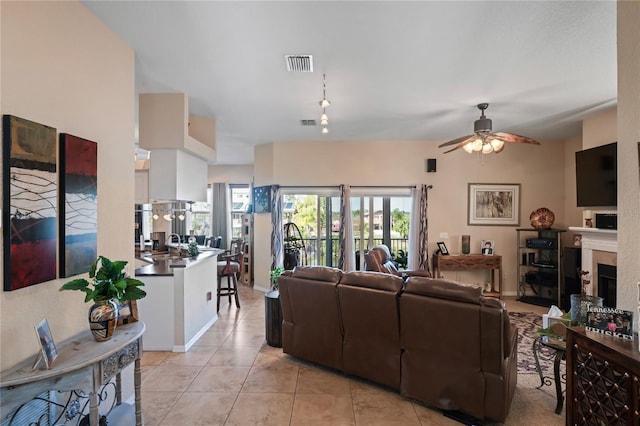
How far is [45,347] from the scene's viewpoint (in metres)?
1.50

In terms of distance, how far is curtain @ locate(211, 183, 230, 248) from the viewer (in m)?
8.16

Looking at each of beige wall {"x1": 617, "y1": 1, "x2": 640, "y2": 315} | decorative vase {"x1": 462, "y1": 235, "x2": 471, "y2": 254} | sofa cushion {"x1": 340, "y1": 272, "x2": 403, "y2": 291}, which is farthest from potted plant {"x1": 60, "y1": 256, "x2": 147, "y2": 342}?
decorative vase {"x1": 462, "y1": 235, "x2": 471, "y2": 254}

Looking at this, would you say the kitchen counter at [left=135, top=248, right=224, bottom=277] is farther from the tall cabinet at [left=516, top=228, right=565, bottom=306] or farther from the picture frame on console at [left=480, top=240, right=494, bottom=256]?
the tall cabinet at [left=516, top=228, right=565, bottom=306]

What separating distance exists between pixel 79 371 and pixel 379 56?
10.0ft

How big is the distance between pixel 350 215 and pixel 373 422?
391 cm

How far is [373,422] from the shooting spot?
7.35 ft

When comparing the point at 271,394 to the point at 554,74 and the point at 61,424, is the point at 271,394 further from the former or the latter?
the point at 554,74

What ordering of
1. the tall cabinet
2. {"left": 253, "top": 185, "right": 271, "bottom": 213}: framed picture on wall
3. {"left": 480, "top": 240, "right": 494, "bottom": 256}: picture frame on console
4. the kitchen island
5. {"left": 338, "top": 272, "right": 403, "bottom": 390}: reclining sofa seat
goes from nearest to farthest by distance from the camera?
{"left": 338, "top": 272, "right": 403, "bottom": 390}: reclining sofa seat < the kitchen island < the tall cabinet < {"left": 480, "top": 240, "right": 494, "bottom": 256}: picture frame on console < {"left": 253, "top": 185, "right": 271, "bottom": 213}: framed picture on wall

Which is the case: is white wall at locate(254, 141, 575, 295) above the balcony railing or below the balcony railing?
above

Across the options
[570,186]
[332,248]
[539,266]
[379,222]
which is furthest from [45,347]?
[570,186]

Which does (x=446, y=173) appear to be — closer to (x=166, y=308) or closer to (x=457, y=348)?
(x=457, y=348)

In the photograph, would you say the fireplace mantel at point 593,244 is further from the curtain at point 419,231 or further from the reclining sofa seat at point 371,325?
the reclining sofa seat at point 371,325

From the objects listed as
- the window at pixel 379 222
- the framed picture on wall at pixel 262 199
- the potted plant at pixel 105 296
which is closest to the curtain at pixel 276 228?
the framed picture on wall at pixel 262 199

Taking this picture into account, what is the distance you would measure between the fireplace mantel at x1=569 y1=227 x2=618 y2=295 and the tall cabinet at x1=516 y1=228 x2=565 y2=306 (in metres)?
0.79
